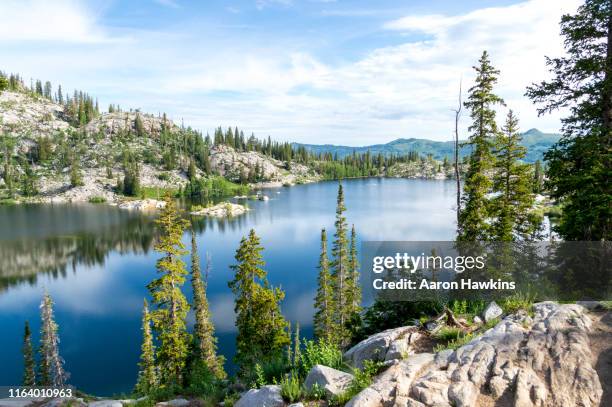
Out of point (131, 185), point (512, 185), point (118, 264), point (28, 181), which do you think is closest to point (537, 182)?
point (512, 185)

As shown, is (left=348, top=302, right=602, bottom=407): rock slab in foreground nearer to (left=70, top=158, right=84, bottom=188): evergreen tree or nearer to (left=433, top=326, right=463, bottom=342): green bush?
(left=433, top=326, right=463, bottom=342): green bush

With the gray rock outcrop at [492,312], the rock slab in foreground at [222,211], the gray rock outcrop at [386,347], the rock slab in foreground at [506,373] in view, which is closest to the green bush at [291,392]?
the rock slab in foreground at [506,373]

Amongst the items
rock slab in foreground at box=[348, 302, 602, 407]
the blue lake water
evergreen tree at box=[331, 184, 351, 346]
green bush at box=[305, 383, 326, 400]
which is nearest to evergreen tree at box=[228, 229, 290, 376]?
evergreen tree at box=[331, 184, 351, 346]

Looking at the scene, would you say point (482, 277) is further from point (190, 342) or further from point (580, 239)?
point (190, 342)

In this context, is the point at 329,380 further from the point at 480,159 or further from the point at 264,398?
the point at 480,159

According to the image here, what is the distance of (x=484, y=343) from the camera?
882 cm

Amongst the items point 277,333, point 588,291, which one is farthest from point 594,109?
point 277,333

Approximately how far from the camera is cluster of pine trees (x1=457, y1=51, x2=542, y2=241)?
2345 centimetres

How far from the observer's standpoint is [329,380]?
8.21 metres

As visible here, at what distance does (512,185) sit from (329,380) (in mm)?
22187

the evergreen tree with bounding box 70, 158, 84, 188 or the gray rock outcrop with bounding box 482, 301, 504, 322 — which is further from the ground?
the evergreen tree with bounding box 70, 158, 84, 188

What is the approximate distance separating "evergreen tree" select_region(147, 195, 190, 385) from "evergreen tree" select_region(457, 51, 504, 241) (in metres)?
19.5

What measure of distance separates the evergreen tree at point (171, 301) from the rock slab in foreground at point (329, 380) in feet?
60.2

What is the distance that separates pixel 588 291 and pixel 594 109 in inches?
323
